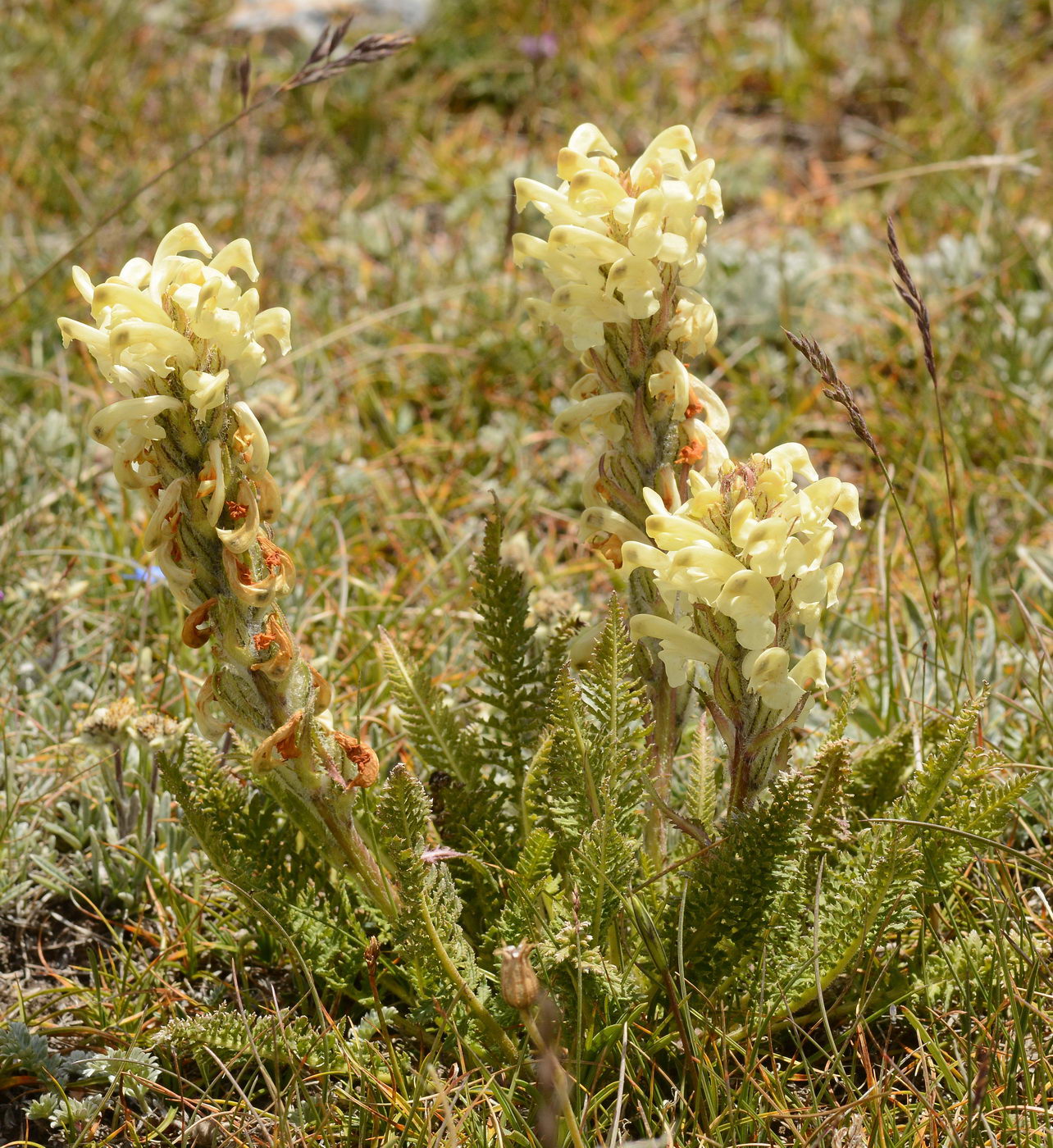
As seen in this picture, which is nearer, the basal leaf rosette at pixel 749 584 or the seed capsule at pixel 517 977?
the seed capsule at pixel 517 977

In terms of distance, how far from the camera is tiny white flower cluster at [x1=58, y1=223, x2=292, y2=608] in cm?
166

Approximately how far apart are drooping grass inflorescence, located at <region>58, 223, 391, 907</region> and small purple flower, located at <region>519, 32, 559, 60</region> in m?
2.73

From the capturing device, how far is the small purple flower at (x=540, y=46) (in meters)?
4.17

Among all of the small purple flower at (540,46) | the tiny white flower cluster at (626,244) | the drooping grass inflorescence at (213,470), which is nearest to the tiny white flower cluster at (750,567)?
the tiny white flower cluster at (626,244)

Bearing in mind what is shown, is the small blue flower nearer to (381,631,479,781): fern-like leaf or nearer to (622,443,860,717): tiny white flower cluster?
(381,631,479,781): fern-like leaf

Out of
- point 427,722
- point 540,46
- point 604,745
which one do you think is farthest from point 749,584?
point 540,46

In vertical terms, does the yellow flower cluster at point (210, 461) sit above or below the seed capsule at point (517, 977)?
above

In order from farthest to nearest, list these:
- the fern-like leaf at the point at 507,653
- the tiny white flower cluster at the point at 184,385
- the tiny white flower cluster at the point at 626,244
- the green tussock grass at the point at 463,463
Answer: the fern-like leaf at the point at 507,653, the green tussock grass at the point at 463,463, the tiny white flower cluster at the point at 626,244, the tiny white flower cluster at the point at 184,385

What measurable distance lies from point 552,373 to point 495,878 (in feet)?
7.73

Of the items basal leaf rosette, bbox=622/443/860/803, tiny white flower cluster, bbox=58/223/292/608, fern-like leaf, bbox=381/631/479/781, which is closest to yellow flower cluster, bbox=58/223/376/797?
tiny white flower cluster, bbox=58/223/292/608

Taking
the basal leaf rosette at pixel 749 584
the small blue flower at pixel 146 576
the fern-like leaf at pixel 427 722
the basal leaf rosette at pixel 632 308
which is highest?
the basal leaf rosette at pixel 632 308

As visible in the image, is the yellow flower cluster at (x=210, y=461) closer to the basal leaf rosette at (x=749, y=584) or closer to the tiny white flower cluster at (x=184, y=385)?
the tiny white flower cluster at (x=184, y=385)

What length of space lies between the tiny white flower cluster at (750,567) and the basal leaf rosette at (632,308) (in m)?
0.17

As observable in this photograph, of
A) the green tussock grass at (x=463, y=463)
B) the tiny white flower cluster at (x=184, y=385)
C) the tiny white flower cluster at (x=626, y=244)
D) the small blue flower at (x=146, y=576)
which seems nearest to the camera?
the tiny white flower cluster at (x=184, y=385)
